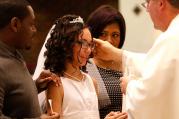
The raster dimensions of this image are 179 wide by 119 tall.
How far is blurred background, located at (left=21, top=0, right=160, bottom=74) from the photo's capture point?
419cm

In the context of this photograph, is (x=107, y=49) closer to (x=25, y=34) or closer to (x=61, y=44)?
(x=61, y=44)

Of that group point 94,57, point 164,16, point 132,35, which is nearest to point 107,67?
point 94,57

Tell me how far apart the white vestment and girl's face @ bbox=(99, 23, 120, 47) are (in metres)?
0.86

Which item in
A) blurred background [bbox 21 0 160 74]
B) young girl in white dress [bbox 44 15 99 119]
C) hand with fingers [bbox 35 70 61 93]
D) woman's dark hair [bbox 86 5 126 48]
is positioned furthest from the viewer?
blurred background [bbox 21 0 160 74]

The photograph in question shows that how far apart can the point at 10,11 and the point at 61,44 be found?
1.44ft

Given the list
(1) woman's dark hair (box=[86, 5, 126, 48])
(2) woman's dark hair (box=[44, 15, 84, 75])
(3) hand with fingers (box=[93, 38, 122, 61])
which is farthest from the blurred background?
(2) woman's dark hair (box=[44, 15, 84, 75])

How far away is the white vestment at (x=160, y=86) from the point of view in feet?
5.86

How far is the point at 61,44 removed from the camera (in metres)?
2.26

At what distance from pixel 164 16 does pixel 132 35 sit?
242cm

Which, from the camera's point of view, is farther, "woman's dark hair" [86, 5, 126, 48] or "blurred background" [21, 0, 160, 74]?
"blurred background" [21, 0, 160, 74]

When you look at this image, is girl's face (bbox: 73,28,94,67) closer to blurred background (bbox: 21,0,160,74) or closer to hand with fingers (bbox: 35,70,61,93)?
hand with fingers (bbox: 35,70,61,93)

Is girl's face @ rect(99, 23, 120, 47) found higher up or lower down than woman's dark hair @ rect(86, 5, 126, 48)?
lower down

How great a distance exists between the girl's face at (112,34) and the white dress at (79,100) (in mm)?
439

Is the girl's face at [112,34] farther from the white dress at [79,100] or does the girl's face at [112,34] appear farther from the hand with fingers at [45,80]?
the hand with fingers at [45,80]
